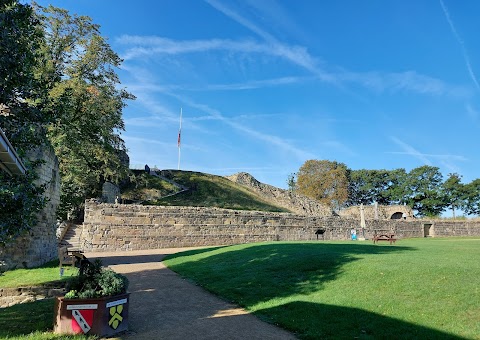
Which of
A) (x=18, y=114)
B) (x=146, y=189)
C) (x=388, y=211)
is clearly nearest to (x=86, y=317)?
(x=18, y=114)

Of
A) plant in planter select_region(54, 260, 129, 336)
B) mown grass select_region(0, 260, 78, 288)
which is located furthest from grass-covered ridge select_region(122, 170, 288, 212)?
plant in planter select_region(54, 260, 129, 336)

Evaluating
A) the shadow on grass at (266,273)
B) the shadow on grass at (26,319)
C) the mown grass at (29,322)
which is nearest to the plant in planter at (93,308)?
the mown grass at (29,322)

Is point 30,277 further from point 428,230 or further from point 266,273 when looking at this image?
point 428,230

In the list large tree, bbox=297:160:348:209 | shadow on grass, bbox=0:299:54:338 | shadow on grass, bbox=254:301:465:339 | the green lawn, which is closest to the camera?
shadow on grass, bbox=254:301:465:339

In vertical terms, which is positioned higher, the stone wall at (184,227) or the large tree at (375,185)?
the large tree at (375,185)

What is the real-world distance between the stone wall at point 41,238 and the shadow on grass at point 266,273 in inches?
213

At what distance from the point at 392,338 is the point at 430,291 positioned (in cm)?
238

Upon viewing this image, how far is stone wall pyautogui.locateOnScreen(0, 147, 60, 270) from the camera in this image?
12.8 meters

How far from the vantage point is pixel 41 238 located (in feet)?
47.2

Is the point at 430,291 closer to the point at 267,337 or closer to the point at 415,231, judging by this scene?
the point at 267,337

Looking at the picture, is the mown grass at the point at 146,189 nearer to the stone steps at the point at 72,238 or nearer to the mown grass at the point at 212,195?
the mown grass at the point at 212,195

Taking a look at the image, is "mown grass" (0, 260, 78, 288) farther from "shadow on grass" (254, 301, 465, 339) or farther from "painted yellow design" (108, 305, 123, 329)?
"shadow on grass" (254, 301, 465, 339)

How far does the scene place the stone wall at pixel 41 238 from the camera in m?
12.8

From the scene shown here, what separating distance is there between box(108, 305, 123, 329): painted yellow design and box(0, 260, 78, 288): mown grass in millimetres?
4095
